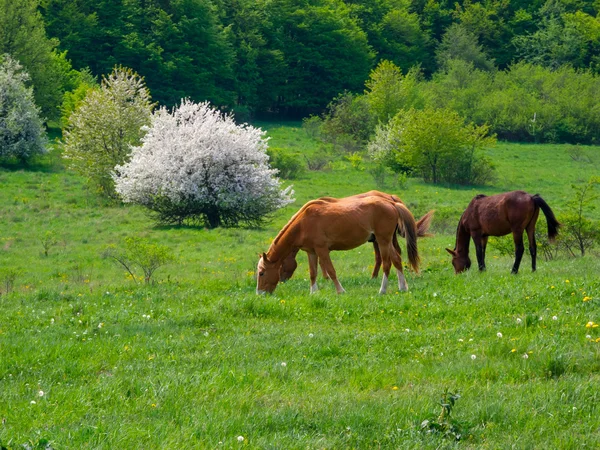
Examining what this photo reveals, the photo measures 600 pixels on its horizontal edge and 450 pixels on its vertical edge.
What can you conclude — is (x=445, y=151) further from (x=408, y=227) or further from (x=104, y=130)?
(x=408, y=227)

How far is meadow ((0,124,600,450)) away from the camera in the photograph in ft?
20.5

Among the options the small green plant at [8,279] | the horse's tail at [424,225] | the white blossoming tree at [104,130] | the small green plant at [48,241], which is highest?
the horse's tail at [424,225]

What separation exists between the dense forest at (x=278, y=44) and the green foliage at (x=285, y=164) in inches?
680

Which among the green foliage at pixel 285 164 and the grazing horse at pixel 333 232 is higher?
the grazing horse at pixel 333 232

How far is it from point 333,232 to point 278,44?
274 ft

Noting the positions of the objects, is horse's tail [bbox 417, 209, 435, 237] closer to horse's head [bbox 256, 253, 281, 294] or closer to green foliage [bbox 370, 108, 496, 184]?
horse's head [bbox 256, 253, 281, 294]

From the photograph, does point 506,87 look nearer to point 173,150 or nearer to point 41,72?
Answer: point 41,72

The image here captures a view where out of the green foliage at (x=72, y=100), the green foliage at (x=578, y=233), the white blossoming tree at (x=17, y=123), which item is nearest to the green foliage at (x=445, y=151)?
the green foliage at (x=72, y=100)

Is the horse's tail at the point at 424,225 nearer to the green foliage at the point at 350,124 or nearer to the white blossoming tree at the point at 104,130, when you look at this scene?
the white blossoming tree at the point at 104,130

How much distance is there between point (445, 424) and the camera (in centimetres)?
618

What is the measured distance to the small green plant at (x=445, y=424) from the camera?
6.09 m

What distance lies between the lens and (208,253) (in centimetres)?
2636

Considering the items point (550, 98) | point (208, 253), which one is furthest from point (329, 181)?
point (550, 98)

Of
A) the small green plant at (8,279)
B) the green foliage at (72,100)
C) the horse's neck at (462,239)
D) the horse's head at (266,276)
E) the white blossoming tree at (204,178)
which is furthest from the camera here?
the green foliage at (72,100)
